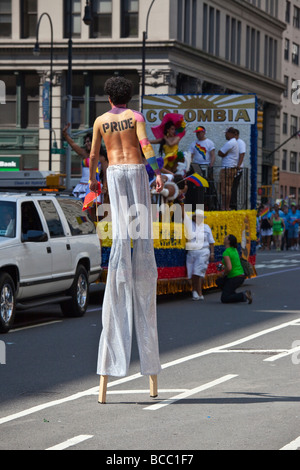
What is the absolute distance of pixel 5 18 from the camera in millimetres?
53562

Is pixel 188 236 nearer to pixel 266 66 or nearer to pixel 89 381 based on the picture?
pixel 89 381

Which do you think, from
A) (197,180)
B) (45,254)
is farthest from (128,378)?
(197,180)

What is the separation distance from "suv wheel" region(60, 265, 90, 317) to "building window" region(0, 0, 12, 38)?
4028cm

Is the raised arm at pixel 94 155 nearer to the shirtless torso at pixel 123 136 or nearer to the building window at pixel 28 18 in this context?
the shirtless torso at pixel 123 136

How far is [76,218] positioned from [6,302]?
292cm

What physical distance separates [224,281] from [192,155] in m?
4.24

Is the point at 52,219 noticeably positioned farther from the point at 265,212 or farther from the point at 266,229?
the point at 265,212

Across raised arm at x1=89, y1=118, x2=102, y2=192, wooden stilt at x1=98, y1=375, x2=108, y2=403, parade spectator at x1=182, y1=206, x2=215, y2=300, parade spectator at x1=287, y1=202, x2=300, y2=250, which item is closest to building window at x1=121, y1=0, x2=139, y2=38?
parade spectator at x1=287, y1=202, x2=300, y2=250

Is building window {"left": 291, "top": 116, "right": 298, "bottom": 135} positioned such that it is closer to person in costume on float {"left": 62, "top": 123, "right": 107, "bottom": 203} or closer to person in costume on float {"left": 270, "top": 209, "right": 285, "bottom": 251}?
person in costume on float {"left": 270, "top": 209, "right": 285, "bottom": 251}

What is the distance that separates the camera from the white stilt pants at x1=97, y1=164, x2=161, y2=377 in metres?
7.57

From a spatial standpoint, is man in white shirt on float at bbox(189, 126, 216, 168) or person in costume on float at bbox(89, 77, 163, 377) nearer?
person in costume on float at bbox(89, 77, 163, 377)

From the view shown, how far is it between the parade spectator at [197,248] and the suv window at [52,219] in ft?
11.2

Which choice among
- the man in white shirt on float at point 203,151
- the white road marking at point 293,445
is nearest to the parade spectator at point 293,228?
the man in white shirt on float at point 203,151

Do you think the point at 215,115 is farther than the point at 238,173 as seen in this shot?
Yes
